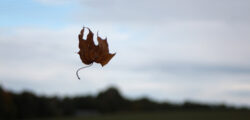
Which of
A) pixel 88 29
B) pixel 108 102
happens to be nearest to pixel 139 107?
pixel 108 102

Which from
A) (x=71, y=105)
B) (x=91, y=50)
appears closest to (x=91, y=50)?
(x=91, y=50)

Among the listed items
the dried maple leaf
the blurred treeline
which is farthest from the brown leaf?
the blurred treeline

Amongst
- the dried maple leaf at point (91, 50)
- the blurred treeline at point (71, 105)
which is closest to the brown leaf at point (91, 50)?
the dried maple leaf at point (91, 50)

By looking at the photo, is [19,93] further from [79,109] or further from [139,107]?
[139,107]

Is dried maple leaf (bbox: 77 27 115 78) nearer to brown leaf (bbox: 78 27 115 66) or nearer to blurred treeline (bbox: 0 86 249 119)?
brown leaf (bbox: 78 27 115 66)

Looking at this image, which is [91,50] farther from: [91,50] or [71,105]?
[71,105]

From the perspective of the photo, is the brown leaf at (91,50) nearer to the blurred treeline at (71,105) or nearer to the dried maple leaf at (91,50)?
the dried maple leaf at (91,50)
